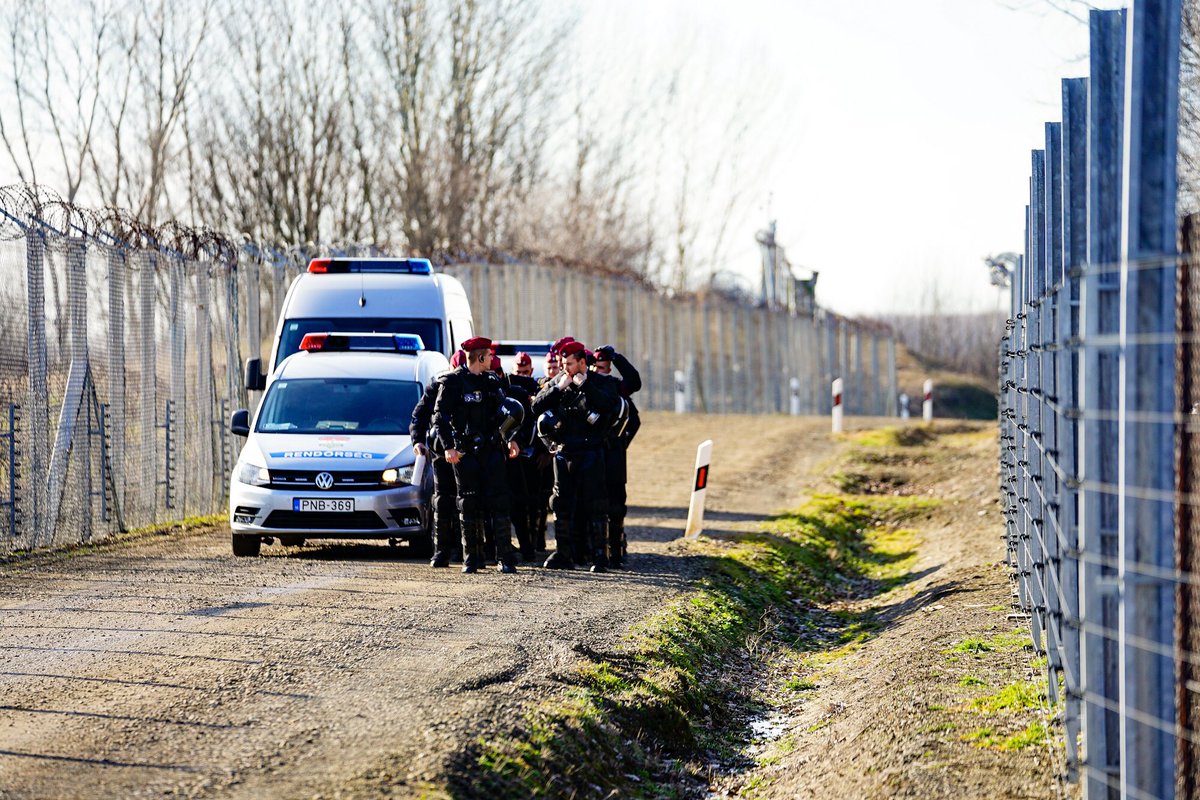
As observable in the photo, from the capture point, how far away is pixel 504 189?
53.7 m

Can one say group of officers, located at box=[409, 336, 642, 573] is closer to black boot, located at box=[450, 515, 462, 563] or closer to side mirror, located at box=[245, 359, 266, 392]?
black boot, located at box=[450, 515, 462, 563]

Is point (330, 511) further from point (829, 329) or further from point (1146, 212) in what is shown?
point (829, 329)

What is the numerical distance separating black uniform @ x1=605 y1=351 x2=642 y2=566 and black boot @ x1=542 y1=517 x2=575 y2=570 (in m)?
0.38

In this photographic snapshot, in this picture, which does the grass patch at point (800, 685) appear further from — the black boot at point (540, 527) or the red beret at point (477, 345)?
the black boot at point (540, 527)

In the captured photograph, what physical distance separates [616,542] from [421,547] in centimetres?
191

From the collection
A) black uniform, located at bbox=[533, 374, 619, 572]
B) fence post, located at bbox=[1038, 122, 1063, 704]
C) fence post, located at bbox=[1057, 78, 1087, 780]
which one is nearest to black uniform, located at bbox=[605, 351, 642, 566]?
black uniform, located at bbox=[533, 374, 619, 572]

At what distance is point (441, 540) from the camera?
539 inches

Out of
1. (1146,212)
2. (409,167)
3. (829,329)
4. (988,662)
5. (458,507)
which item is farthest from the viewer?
(829,329)

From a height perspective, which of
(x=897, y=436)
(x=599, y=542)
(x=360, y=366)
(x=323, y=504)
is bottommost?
(x=897, y=436)

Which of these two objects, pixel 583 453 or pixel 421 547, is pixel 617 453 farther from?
pixel 421 547

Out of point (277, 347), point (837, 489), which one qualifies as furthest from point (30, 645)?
point (837, 489)

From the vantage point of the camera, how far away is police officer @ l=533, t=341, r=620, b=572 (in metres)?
13.5

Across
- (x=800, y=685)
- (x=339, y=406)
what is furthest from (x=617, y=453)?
(x=800, y=685)

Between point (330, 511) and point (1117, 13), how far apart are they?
9.58m
